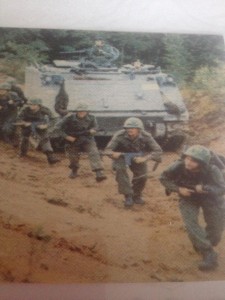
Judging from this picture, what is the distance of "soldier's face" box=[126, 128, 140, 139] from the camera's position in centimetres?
233

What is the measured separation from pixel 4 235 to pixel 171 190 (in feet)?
2.42

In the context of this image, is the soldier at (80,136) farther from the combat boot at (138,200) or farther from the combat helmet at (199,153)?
the combat helmet at (199,153)

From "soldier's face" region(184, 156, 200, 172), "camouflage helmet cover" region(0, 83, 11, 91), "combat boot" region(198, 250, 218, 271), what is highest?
"camouflage helmet cover" region(0, 83, 11, 91)

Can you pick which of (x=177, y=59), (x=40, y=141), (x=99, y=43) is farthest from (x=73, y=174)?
(x=177, y=59)

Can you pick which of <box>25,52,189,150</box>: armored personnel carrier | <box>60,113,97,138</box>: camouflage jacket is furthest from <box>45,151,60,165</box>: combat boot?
<box>25,52,189,150</box>: armored personnel carrier

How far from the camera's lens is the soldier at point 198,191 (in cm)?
219

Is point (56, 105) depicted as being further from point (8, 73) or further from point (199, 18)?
point (199, 18)

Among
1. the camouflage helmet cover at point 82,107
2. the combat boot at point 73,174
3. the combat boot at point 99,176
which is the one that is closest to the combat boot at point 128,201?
the combat boot at point 99,176

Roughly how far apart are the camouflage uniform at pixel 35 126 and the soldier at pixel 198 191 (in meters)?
0.54

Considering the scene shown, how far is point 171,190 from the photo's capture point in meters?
2.26

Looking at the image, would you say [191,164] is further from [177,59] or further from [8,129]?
[8,129]

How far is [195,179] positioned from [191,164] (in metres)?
0.07

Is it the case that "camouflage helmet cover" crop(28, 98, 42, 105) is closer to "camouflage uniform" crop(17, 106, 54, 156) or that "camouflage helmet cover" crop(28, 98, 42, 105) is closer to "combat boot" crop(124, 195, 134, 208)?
"camouflage uniform" crop(17, 106, 54, 156)

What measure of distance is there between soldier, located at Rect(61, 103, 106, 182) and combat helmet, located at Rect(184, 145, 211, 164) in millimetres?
407
